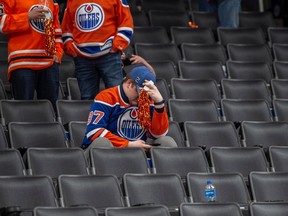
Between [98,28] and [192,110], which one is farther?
[192,110]

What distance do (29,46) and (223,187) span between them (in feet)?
7.39

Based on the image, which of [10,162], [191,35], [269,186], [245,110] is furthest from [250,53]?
[10,162]

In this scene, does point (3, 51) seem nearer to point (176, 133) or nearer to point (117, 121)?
point (176, 133)

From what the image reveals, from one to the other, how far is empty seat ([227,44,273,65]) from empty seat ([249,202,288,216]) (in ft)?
13.6

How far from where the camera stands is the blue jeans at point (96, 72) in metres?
10.1

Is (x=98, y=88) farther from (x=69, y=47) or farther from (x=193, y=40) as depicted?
(x=193, y=40)

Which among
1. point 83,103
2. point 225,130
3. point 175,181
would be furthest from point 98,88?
point 175,181

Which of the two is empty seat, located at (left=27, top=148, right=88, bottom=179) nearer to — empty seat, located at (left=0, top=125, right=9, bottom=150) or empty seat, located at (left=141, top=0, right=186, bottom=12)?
empty seat, located at (left=0, top=125, right=9, bottom=150)

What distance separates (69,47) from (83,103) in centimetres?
56

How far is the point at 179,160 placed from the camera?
360 inches

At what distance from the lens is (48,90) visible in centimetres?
997

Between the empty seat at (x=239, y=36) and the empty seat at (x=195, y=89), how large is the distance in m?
1.61

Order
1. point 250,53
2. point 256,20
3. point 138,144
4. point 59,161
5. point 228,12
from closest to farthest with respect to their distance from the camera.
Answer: point 59,161
point 138,144
point 250,53
point 228,12
point 256,20

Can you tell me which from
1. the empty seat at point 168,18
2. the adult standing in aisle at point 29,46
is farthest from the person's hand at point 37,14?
the empty seat at point 168,18
